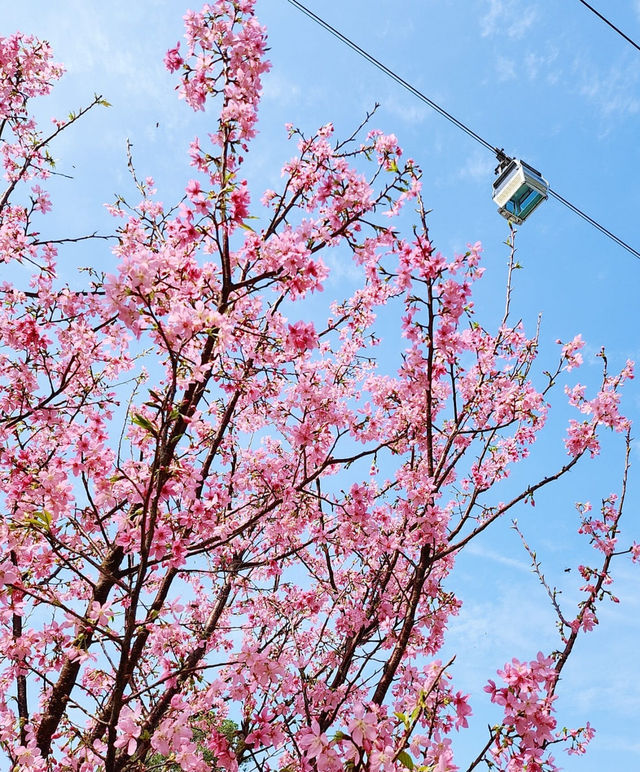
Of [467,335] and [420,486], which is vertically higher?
[467,335]

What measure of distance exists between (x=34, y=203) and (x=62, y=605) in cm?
387

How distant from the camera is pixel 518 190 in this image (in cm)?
477

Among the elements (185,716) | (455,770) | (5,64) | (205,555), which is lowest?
(455,770)

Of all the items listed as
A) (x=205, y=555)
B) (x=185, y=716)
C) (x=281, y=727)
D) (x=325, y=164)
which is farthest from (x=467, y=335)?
(x=185, y=716)

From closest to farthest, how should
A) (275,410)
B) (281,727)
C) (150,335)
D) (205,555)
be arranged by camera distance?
(150,335), (281,727), (205,555), (275,410)

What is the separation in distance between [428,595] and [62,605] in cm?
299

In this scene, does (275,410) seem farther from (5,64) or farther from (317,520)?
(5,64)

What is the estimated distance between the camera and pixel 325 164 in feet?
12.9

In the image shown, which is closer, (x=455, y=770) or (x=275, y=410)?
(x=455, y=770)

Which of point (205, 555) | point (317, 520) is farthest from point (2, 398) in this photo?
point (317, 520)

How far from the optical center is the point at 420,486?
13.4 ft

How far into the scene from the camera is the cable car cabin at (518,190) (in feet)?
15.5

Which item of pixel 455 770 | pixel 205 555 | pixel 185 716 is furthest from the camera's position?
pixel 205 555

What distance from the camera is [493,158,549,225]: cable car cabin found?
4.73 meters
